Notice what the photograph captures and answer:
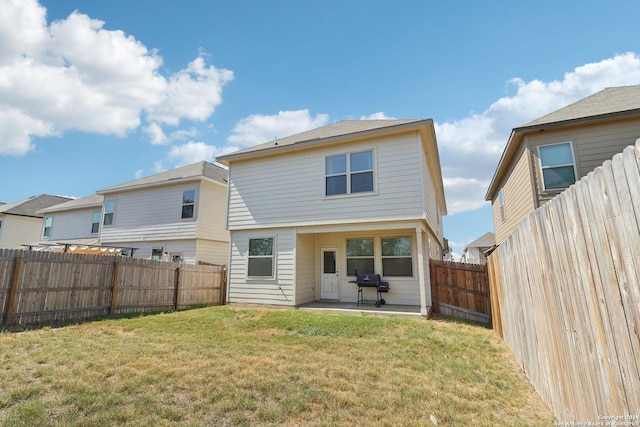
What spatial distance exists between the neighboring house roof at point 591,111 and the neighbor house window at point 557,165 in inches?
26.8

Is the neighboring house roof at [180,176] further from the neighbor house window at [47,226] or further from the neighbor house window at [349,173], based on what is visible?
the neighbor house window at [349,173]

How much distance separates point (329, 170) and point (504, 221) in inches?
377

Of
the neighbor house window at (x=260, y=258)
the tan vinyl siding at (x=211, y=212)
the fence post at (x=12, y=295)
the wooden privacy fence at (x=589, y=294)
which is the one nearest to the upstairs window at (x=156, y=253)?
the tan vinyl siding at (x=211, y=212)

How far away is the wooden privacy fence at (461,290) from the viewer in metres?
7.70

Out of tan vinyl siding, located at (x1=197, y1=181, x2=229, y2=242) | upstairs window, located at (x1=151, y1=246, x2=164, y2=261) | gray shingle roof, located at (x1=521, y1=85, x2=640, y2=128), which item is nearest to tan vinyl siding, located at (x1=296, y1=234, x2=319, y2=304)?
tan vinyl siding, located at (x1=197, y1=181, x2=229, y2=242)

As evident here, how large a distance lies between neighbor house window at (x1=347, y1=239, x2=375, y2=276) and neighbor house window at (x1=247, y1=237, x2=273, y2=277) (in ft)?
9.48

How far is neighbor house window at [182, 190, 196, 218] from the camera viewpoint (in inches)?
574

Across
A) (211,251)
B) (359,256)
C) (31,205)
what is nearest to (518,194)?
(359,256)

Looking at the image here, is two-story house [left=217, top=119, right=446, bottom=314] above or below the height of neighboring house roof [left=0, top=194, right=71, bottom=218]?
below

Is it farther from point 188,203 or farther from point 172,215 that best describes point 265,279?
point 172,215

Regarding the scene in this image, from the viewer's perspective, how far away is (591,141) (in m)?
8.49

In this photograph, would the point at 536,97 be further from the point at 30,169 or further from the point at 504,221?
the point at 30,169

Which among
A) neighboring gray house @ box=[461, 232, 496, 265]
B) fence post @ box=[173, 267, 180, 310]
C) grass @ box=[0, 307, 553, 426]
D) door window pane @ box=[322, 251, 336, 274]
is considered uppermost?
neighboring gray house @ box=[461, 232, 496, 265]

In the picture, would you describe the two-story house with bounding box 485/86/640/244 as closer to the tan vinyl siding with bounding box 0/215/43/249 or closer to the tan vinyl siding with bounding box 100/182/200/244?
the tan vinyl siding with bounding box 100/182/200/244
